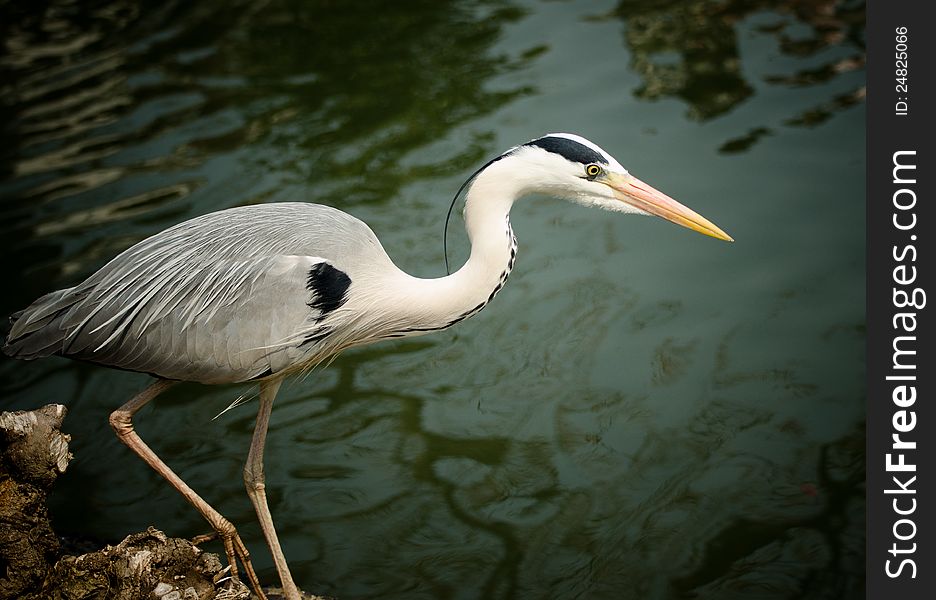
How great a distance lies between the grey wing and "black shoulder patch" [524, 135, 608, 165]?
1024 millimetres

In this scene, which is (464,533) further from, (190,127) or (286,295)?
(190,127)

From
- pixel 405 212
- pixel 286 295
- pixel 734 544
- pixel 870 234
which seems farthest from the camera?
pixel 405 212

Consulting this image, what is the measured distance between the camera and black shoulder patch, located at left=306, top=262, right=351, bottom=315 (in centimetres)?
410

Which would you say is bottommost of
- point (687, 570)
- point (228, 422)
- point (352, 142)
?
point (687, 570)

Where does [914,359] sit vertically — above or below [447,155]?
below

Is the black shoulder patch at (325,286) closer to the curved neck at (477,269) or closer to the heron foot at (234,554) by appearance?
the curved neck at (477,269)

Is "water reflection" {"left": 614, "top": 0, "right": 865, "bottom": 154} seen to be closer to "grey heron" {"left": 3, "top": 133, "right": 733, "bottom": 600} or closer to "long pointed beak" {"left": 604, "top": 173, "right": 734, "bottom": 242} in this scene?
"long pointed beak" {"left": 604, "top": 173, "right": 734, "bottom": 242}

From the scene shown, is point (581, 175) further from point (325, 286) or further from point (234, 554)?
point (234, 554)

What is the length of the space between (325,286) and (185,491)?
1076mm

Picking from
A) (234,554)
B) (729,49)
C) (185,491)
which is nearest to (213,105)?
(729,49)

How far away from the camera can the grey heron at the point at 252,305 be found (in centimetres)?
400

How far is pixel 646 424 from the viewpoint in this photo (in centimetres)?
520

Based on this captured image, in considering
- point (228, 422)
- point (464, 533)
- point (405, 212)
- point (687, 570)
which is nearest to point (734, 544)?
point (687, 570)

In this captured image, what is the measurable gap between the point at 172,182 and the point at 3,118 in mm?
2515
